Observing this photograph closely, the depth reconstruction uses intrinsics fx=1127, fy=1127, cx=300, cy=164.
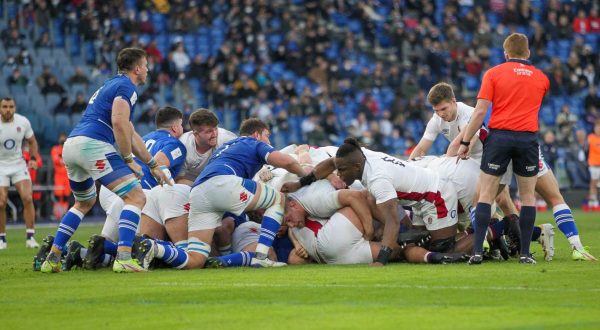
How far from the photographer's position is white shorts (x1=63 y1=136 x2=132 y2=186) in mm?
12297

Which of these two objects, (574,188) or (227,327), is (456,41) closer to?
(574,188)

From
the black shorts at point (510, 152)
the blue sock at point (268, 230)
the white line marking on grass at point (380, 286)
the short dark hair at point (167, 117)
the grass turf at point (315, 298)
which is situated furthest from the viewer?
the short dark hair at point (167, 117)

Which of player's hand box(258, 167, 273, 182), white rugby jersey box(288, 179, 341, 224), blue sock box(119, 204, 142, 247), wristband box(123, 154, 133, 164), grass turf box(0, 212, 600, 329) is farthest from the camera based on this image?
player's hand box(258, 167, 273, 182)

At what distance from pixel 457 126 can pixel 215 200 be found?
131 inches

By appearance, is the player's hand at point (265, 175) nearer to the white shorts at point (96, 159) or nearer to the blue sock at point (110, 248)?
the blue sock at point (110, 248)

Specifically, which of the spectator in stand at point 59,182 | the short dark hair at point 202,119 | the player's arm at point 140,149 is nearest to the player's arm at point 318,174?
the short dark hair at point 202,119

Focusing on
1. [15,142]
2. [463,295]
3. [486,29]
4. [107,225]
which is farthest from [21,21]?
[463,295]

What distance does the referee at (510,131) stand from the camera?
1208cm

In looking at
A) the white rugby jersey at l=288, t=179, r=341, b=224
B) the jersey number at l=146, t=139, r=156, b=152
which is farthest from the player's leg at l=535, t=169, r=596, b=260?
the jersey number at l=146, t=139, r=156, b=152

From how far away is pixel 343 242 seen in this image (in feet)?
42.3

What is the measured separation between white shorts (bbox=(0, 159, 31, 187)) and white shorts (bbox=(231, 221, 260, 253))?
20.2 ft

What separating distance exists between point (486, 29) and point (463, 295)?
29.6 m

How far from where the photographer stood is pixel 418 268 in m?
12.1

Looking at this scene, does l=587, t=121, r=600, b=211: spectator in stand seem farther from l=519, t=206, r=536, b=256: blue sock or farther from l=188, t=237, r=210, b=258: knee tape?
l=188, t=237, r=210, b=258: knee tape
